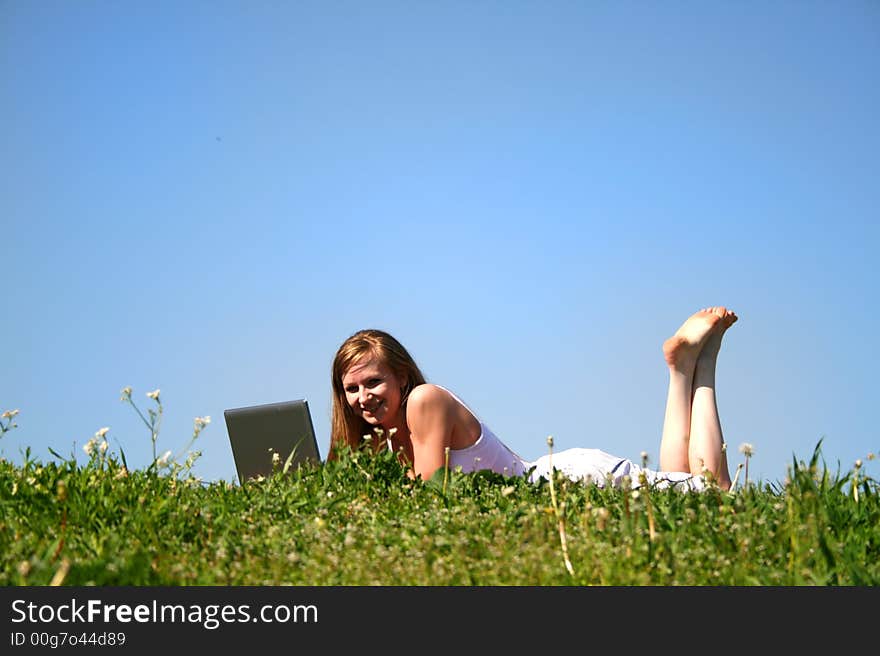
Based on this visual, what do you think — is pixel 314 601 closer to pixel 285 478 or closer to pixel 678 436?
pixel 285 478

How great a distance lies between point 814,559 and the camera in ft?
12.7

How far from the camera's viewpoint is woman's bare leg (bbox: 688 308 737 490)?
24.9 ft

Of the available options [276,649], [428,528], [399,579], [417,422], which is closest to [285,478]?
[417,422]

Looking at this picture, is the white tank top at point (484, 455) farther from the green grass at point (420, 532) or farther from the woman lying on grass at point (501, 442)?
the green grass at point (420, 532)

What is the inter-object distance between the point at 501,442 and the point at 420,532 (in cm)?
358

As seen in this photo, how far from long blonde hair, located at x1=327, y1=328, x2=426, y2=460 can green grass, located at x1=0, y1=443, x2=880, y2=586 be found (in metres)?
2.58

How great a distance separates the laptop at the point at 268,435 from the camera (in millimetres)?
6938

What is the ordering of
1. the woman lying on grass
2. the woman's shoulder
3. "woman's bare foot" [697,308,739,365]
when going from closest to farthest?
the woman's shoulder → the woman lying on grass → "woman's bare foot" [697,308,739,365]

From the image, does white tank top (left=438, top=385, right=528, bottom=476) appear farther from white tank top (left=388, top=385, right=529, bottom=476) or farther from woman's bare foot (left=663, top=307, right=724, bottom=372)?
woman's bare foot (left=663, top=307, right=724, bottom=372)

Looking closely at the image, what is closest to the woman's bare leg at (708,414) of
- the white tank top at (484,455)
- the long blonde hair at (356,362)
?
the white tank top at (484,455)

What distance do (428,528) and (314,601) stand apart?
1268 millimetres

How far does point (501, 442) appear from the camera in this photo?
308 inches

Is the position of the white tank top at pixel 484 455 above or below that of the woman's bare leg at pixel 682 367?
below

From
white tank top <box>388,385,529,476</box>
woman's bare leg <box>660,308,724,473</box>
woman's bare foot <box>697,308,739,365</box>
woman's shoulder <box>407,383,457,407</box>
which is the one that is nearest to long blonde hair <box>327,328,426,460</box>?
white tank top <box>388,385,529,476</box>
